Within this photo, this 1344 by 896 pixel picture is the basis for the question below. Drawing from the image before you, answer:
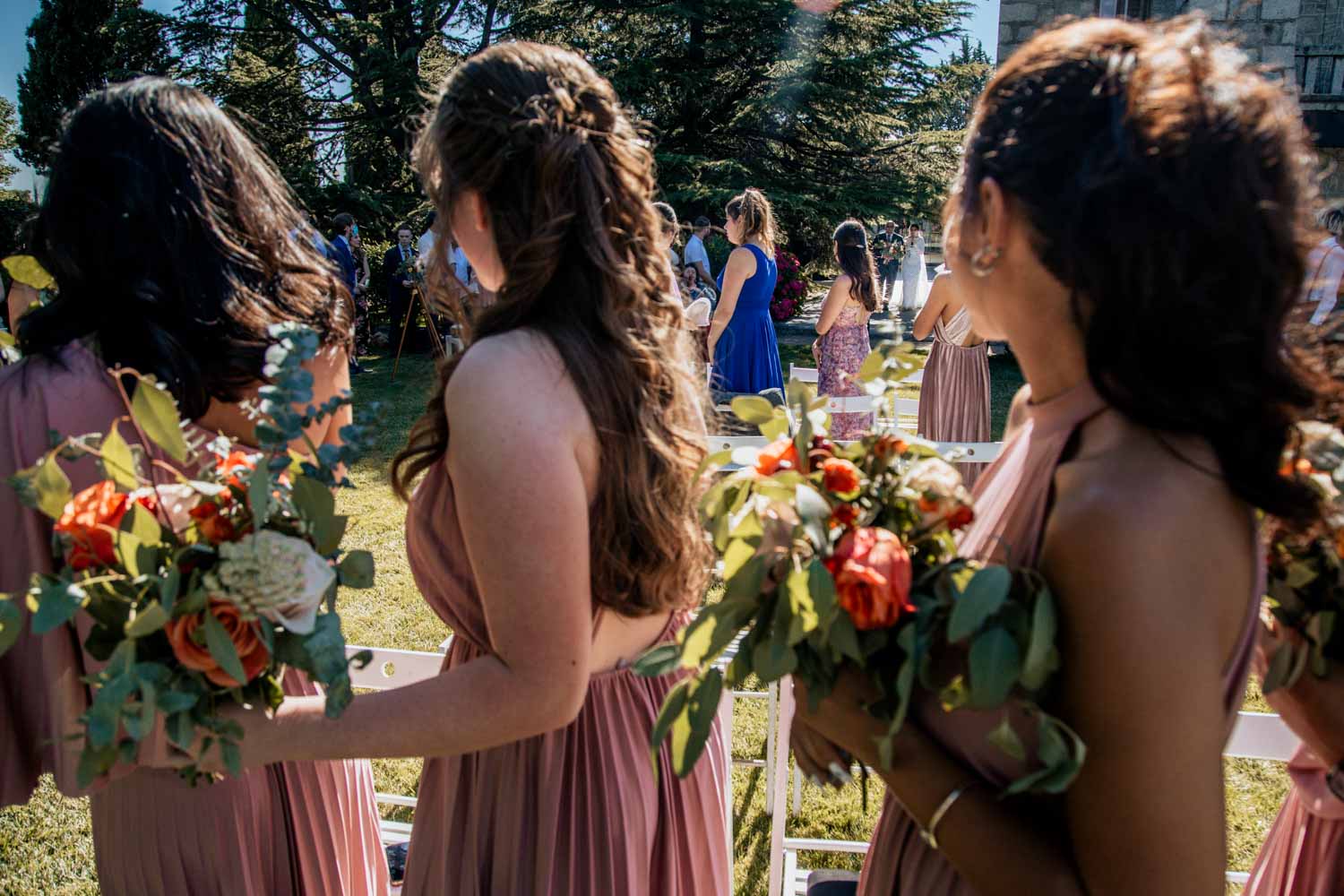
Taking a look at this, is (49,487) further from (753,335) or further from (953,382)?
(753,335)

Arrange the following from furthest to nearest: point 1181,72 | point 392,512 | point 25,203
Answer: point 25,203 → point 392,512 → point 1181,72

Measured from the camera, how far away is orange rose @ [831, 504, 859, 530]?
1.16 meters

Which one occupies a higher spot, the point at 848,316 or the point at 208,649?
the point at 208,649

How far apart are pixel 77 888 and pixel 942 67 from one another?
2300 cm

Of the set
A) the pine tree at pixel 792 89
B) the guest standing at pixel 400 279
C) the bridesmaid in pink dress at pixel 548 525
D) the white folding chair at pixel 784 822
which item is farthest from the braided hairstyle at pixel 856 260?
the pine tree at pixel 792 89

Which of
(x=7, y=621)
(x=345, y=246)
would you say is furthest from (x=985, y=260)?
(x=345, y=246)

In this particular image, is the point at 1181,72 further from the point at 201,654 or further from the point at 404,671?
the point at 404,671

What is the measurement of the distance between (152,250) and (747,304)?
6646 mm

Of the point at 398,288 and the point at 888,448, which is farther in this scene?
the point at 398,288

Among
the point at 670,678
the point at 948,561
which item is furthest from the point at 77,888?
the point at 948,561

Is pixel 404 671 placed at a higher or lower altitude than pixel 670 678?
lower

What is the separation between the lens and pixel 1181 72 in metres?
0.99

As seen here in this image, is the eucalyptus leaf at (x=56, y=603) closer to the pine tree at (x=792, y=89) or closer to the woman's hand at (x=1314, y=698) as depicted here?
the woman's hand at (x=1314, y=698)

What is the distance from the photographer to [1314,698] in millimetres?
1409
